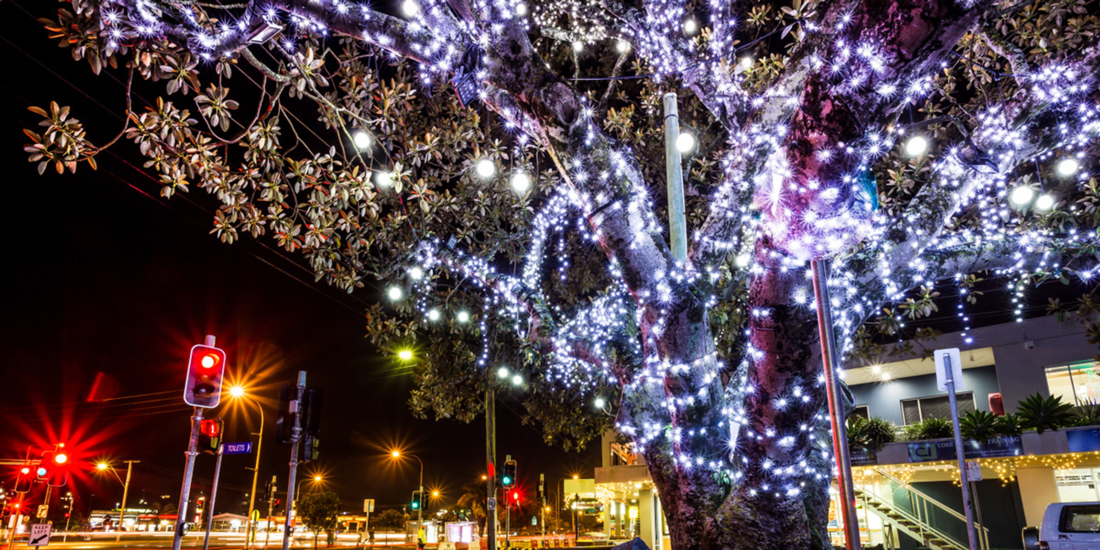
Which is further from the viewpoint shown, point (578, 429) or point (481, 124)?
point (578, 429)

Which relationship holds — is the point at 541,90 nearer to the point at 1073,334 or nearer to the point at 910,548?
the point at 1073,334

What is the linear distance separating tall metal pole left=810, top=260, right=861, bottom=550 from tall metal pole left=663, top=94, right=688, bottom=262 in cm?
189

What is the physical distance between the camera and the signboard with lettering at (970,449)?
41.9 ft

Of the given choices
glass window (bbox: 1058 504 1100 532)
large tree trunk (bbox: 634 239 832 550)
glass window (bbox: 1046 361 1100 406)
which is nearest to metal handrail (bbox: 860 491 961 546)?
glass window (bbox: 1046 361 1100 406)

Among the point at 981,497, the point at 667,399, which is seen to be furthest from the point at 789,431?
the point at 981,497

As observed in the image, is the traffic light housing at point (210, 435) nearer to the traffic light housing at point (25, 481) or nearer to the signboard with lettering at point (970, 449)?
the traffic light housing at point (25, 481)

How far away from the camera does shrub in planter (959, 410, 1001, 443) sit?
13.0m

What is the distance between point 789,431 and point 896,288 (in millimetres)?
1624

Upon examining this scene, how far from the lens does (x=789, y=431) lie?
379 cm

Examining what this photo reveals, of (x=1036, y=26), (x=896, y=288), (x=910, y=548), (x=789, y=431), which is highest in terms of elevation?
(x=1036, y=26)

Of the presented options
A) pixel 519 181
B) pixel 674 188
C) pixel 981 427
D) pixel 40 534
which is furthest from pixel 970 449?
pixel 40 534

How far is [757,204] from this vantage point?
12.5 ft

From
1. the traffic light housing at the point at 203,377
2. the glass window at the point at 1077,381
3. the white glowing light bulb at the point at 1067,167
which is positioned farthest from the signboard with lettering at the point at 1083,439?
the traffic light housing at the point at 203,377

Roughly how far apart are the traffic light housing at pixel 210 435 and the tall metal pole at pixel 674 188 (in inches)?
298
